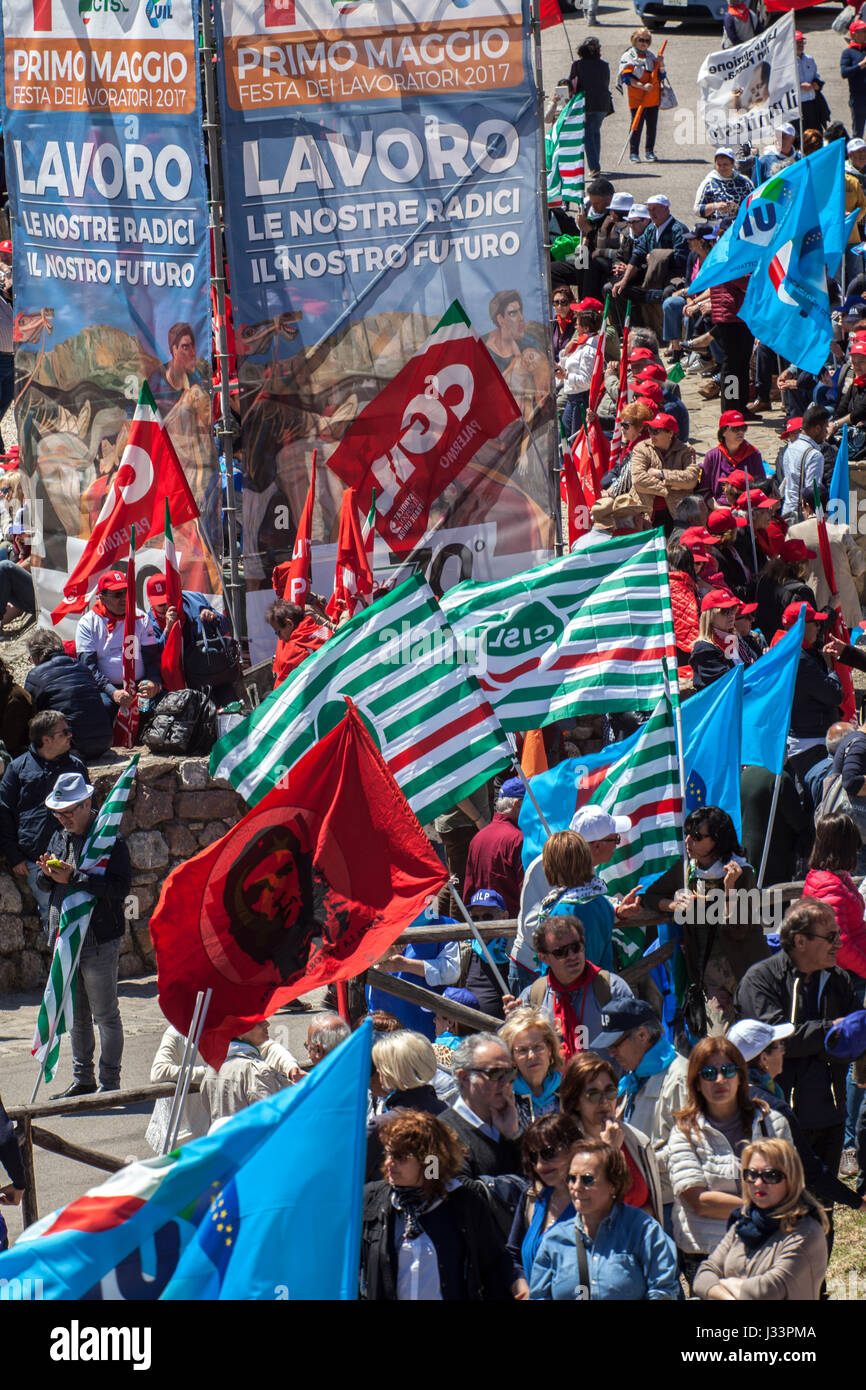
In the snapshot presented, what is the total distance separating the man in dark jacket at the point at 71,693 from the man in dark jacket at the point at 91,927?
5.46ft

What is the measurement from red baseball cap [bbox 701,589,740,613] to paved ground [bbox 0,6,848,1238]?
10.7ft

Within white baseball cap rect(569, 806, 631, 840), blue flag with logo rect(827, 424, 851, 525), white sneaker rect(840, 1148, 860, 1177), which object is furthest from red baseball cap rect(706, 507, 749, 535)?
white sneaker rect(840, 1148, 860, 1177)

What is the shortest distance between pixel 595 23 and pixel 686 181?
812 centimetres

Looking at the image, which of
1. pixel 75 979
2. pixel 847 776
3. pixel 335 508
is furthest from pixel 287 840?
pixel 335 508

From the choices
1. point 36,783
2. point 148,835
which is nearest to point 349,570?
point 148,835

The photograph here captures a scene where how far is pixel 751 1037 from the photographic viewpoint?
8031 mm

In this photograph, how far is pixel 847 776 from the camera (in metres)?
11.5

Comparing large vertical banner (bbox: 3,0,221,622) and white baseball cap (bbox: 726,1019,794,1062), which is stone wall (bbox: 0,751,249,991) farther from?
white baseball cap (bbox: 726,1019,794,1062)

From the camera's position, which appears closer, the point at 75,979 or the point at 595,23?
the point at 75,979

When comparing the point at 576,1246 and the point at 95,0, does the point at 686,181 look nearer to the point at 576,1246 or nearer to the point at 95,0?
the point at 95,0

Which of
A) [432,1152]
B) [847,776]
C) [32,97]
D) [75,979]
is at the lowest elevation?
[75,979]

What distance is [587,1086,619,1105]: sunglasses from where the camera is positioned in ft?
23.8

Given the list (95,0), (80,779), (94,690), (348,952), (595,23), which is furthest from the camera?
(595,23)
